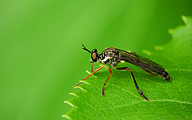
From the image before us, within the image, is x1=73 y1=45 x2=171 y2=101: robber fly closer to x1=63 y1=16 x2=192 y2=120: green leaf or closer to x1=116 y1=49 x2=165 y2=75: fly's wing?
x1=116 y1=49 x2=165 y2=75: fly's wing

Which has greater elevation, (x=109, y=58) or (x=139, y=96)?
(x=109, y=58)

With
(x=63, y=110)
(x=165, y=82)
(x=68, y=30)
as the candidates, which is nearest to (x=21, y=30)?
(x=68, y=30)

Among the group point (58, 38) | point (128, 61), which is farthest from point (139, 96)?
point (58, 38)

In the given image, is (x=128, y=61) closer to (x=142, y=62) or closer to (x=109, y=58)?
(x=142, y=62)

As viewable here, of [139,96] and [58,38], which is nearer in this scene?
[139,96]

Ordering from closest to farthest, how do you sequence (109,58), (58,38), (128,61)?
(128,61) → (109,58) → (58,38)

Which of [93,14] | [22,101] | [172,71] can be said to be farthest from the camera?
[93,14]

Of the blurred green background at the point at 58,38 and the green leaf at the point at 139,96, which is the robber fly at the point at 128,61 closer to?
the green leaf at the point at 139,96

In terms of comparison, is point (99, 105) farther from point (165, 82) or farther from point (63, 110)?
point (63, 110)
